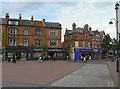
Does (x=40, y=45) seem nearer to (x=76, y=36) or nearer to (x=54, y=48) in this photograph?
(x=54, y=48)

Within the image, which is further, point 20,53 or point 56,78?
point 20,53

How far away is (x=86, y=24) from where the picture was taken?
47.8 m

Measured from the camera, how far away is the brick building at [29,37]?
39281mm

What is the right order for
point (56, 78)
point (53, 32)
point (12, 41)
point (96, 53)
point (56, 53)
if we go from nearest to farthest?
point (56, 78), point (12, 41), point (56, 53), point (53, 32), point (96, 53)

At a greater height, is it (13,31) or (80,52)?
(13,31)

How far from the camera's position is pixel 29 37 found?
40781 millimetres

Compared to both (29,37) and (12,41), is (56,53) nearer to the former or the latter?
(29,37)

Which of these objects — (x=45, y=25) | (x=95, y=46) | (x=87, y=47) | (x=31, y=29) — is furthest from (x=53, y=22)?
(x=95, y=46)

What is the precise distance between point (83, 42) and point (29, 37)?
58.2ft

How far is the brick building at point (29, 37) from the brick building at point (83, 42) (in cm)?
540

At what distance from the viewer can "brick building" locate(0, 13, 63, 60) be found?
39.3 meters

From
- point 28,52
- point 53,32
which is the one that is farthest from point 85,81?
point 53,32

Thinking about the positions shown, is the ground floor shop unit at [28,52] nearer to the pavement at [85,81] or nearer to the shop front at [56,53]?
the shop front at [56,53]

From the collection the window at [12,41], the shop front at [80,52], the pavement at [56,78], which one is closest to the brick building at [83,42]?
the shop front at [80,52]
